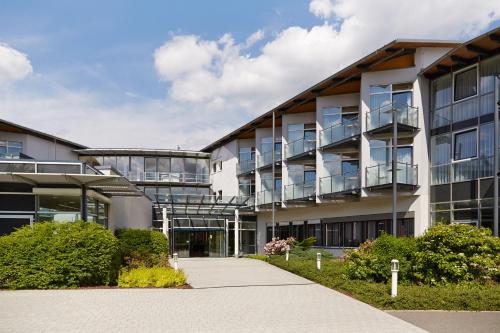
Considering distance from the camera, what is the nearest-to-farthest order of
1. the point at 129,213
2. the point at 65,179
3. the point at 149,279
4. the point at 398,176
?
the point at 149,279, the point at 65,179, the point at 398,176, the point at 129,213

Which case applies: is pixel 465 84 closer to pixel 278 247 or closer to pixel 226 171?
pixel 278 247

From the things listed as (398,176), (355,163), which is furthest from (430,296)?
(355,163)

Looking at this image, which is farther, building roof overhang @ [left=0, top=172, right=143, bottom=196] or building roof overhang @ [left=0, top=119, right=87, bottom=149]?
building roof overhang @ [left=0, top=119, right=87, bottom=149]

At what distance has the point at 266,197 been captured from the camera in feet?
139

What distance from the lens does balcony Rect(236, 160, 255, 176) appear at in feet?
151

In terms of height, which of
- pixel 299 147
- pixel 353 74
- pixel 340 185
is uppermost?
pixel 353 74

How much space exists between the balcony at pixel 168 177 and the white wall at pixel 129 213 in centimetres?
1054

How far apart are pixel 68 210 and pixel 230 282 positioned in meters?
8.59

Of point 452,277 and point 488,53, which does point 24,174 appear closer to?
point 452,277

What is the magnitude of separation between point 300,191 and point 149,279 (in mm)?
20833

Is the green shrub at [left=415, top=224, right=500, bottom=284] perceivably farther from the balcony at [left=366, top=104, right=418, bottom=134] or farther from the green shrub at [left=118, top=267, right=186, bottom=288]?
the balcony at [left=366, top=104, right=418, bottom=134]

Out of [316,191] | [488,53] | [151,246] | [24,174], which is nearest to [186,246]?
[316,191]

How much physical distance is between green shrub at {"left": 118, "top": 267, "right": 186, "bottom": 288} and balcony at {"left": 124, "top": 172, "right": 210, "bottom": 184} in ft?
119

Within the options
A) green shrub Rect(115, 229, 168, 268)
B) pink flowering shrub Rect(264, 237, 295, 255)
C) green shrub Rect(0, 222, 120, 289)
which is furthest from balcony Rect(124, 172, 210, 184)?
green shrub Rect(0, 222, 120, 289)
